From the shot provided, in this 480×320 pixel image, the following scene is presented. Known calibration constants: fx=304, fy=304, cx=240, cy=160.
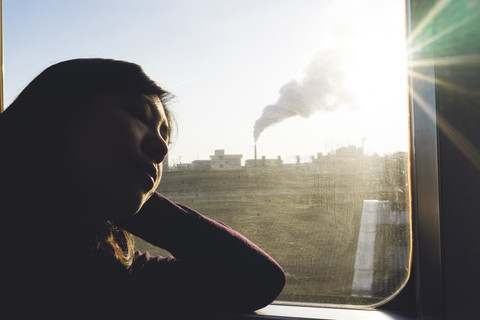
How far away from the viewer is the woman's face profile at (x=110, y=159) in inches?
24.1

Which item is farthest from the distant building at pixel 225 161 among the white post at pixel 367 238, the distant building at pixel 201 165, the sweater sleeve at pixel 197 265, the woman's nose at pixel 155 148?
the woman's nose at pixel 155 148

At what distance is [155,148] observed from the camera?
68cm

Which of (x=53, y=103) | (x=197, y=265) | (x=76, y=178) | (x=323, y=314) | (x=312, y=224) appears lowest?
(x=323, y=314)

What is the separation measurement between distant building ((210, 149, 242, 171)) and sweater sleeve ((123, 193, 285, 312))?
13.3 inches

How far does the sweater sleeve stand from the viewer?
3.44 ft

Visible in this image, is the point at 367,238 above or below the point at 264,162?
below

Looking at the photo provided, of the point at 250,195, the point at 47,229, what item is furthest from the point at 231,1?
the point at 47,229

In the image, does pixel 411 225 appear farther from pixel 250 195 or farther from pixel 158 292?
pixel 158 292

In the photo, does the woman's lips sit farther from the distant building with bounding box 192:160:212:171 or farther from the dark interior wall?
the dark interior wall

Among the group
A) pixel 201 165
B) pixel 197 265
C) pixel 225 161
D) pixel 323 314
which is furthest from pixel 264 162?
pixel 323 314

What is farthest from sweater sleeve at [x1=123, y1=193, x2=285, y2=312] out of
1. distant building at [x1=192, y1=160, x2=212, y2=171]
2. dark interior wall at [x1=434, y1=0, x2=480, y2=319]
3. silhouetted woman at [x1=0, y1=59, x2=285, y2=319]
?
dark interior wall at [x1=434, y1=0, x2=480, y2=319]

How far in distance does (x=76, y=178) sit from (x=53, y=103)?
0.20 m

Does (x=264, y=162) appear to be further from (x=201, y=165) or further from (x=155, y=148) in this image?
(x=155, y=148)

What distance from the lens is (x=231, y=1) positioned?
4.48 feet
